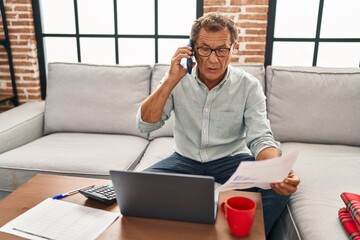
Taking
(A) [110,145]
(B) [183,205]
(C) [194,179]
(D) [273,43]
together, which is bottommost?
(A) [110,145]

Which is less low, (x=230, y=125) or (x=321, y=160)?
(x=230, y=125)

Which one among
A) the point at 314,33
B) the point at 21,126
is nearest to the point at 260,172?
the point at 21,126

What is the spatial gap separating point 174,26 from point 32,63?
1197 millimetres

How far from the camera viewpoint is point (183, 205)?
0.94 metres

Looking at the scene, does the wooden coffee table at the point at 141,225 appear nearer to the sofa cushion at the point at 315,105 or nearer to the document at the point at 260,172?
the document at the point at 260,172

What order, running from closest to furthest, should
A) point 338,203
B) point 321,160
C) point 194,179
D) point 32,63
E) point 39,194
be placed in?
point 194,179 < point 39,194 < point 338,203 < point 321,160 < point 32,63

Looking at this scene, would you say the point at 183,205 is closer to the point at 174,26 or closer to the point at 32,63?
the point at 174,26

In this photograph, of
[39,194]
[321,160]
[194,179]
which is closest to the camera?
[194,179]

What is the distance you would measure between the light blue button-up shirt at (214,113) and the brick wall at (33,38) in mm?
801

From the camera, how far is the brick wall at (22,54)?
Answer: 2.54 meters

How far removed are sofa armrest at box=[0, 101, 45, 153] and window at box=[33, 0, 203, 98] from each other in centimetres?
53

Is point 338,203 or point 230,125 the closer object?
point 338,203

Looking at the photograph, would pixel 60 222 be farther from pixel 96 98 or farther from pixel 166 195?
pixel 96 98

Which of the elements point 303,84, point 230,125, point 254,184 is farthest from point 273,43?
point 254,184
